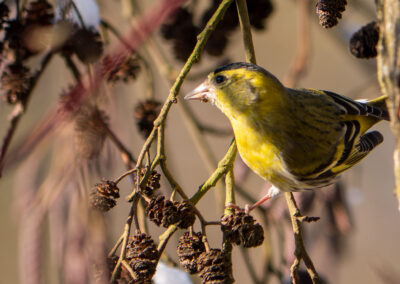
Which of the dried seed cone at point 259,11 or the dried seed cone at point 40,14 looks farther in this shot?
the dried seed cone at point 259,11

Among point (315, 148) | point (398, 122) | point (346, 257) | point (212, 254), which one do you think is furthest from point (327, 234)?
point (398, 122)

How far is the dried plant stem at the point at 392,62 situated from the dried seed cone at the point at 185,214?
0.31 metres

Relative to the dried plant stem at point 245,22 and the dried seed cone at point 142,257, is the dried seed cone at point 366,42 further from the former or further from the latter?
the dried seed cone at point 142,257

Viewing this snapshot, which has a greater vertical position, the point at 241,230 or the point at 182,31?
the point at 182,31

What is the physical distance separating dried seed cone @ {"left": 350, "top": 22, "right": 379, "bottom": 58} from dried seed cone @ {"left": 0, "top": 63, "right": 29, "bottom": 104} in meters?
0.68

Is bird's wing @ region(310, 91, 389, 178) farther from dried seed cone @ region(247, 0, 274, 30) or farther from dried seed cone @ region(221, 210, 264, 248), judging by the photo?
dried seed cone @ region(221, 210, 264, 248)

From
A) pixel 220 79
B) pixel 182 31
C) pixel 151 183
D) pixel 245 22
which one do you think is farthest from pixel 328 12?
pixel 182 31

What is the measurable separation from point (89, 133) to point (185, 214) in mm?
192

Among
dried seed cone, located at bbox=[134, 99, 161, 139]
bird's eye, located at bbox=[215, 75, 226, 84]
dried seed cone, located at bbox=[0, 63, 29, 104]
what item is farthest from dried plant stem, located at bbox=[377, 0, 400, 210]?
dried seed cone, located at bbox=[0, 63, 29, 104]

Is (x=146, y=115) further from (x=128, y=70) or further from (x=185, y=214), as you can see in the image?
(x=185, y=214)

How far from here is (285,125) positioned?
1201 millimetres

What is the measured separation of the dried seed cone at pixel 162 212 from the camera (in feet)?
2.75

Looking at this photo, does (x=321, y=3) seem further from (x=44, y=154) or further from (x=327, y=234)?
(x=327, y=234)

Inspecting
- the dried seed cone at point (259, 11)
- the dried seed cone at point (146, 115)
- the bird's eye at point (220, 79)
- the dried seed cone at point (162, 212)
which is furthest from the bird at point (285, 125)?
the dried seed cone at point (162, 212)
